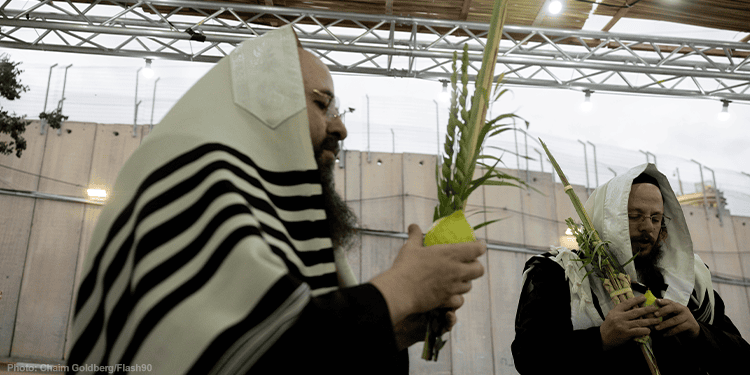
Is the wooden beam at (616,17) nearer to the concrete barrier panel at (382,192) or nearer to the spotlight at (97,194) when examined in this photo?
the concrete barrier panel at (382,192)

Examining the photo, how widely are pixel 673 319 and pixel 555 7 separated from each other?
517 cm

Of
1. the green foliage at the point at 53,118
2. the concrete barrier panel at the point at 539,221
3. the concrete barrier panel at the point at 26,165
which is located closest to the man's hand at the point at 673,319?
the concrete barrier panel at the point at 539,221

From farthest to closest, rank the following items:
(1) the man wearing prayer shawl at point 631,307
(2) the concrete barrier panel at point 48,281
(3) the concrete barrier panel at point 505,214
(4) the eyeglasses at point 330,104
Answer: (3) the concrete barrier panel at point 505,214, (2) the concrete barrier panel at point 48,281, (1) the man wearing prayer shawl at point 631,307, (4) the eyeglasses at point 330,104

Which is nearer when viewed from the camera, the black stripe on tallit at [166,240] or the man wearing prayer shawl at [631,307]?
the black stripe on tallit at [166,240]

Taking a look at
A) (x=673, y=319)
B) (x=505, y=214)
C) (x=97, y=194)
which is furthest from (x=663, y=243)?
(x=97, y=194)

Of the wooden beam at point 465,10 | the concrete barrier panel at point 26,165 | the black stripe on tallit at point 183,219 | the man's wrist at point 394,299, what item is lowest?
the man's wrist at point 394,299

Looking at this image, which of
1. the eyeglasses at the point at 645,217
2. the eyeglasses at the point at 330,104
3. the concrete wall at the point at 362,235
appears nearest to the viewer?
the eyeglasses at the point at 330,104

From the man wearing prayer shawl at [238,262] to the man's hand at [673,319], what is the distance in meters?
1.55

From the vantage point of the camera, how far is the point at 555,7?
20.4 feet

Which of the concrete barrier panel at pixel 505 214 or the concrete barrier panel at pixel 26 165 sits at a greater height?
the concrete barrier panel at pixel 26 165

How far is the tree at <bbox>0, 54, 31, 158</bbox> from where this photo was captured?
27.4 feet

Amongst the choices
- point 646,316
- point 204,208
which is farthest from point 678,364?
Result: point 204,208

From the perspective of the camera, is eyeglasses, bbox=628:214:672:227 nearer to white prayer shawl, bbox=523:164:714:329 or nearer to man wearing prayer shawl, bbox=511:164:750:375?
man wearing prayer shawl, bbox=511:164:750:375

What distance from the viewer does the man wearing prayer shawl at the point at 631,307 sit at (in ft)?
7.00
